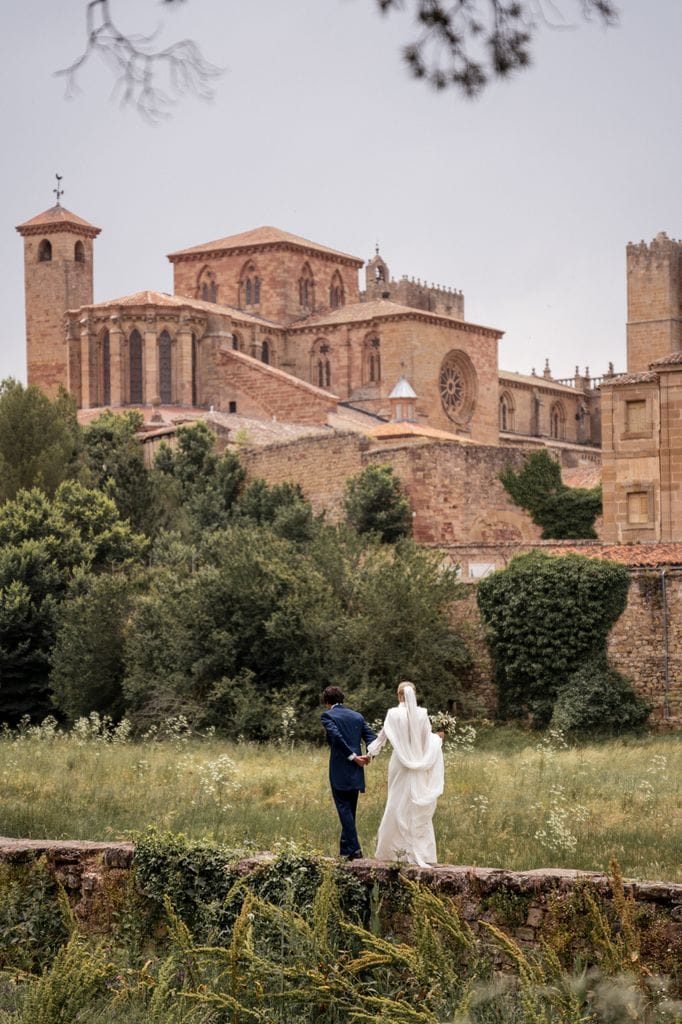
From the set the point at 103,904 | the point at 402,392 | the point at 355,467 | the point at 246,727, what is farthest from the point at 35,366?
the point at 103,904

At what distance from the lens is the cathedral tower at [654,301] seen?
76.8m

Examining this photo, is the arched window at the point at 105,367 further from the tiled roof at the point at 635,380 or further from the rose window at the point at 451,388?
the tiled roof at the point at 635,380

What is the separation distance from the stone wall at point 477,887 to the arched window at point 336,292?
6065 cm

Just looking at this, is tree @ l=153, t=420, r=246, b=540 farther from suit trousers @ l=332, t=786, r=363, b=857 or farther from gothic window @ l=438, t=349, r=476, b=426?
suit trousers @ l=332, t=786, r=363, b=857

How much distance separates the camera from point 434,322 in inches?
2504

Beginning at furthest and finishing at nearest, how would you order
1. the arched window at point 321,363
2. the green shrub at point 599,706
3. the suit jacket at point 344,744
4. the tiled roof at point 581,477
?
1. the arched window at point 321,363
2. the tiled roof at point 581,477
3. the green shrub at point 599,706
4. the suit jacket at point 344,744

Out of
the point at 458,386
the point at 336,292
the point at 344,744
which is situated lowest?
the point at 344,744

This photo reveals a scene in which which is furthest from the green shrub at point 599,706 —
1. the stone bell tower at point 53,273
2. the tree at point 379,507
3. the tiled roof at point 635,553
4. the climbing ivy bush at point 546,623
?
the stone bell tower at point 53,273

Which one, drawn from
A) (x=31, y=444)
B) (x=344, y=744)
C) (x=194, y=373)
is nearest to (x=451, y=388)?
(x=194, y=373)

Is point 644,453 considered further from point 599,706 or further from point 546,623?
point 599,706

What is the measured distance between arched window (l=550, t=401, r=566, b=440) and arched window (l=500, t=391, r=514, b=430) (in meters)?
4.22

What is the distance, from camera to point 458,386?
212 ft

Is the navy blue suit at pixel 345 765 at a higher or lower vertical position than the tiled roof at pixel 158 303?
lower

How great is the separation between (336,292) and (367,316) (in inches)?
275
